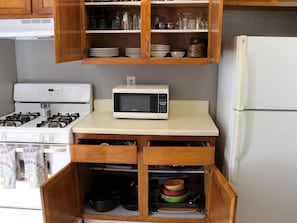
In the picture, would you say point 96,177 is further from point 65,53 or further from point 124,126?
point 65,53

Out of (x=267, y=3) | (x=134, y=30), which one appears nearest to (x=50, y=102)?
(x=134, y=30)

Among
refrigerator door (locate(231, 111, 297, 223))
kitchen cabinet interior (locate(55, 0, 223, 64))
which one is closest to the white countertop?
refrigerator door (locate(231, 111, 297, 223))

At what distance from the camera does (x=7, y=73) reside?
243 cm

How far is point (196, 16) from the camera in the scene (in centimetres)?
226

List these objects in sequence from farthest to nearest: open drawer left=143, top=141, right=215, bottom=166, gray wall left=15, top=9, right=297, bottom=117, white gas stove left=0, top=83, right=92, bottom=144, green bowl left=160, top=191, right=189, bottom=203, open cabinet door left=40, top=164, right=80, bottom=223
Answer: gray wall left=15, top=9, right=297, bottom=117
white gas stove left=0, top=83, right=92, bottom=144
green bowl left=160, top=191, right=189, bottom=203
open drawer left=143, top=141, right=215, bottom=166
open cabinet door left=40, top=164, right=80, bottom=223

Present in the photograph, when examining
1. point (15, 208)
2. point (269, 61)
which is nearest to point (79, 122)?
point (15, 208)

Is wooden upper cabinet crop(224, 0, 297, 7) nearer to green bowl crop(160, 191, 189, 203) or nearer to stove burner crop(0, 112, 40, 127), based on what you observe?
green bowl crop(160, 191, 189, 203)

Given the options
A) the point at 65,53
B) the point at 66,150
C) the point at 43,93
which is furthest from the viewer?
the point at 43,93

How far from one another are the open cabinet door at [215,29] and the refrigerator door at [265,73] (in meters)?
0.11

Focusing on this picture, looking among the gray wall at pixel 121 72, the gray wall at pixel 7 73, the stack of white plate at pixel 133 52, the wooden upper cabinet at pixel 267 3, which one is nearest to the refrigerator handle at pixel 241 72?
the wooden upper cabinet at pixel 267 3

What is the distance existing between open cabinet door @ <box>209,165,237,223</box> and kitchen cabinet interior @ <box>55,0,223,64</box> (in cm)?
76

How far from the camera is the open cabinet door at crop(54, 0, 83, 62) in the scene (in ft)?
5.58

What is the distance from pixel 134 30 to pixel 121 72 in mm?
454

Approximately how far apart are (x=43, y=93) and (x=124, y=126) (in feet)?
2.93
